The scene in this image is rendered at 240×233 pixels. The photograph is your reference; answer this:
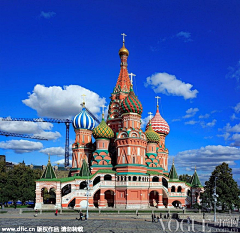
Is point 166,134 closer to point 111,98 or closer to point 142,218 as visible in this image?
point 111,98

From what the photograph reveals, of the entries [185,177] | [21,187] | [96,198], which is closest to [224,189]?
[96,198]

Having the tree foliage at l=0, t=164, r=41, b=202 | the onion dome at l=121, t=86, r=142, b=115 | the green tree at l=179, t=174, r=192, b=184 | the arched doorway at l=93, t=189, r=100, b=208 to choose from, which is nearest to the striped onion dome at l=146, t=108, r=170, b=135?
the onion dome at l=121, t=86, r=142, b=115

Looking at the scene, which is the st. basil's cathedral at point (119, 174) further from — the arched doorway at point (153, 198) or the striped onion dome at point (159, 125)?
the striped onion dome at point (159, 125)

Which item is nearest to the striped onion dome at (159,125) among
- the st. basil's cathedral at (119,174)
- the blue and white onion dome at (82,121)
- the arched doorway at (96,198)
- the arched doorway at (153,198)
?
the st. basil's cathedral at (119,174)

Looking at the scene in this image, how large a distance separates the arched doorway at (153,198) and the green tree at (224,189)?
32.3 ft

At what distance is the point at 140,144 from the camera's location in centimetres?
5119

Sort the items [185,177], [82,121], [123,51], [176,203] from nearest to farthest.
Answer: [176,203]
[82,121]
[123,51]
[185,177]

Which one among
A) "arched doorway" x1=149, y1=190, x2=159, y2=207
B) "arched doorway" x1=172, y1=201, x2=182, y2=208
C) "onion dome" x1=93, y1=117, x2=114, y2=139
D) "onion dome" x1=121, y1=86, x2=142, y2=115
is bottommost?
"arched doorway" x1=172, y1=201, x2=182, y2=208

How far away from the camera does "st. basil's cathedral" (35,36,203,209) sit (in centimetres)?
4891

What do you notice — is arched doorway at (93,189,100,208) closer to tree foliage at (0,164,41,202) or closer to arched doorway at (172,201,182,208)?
tree foliage at (0,164,41,202)

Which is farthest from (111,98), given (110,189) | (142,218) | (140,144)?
(142,218)

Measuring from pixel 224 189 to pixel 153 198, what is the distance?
44.6 ft

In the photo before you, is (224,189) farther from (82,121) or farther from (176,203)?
(82,121)

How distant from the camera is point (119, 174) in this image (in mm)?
50500
